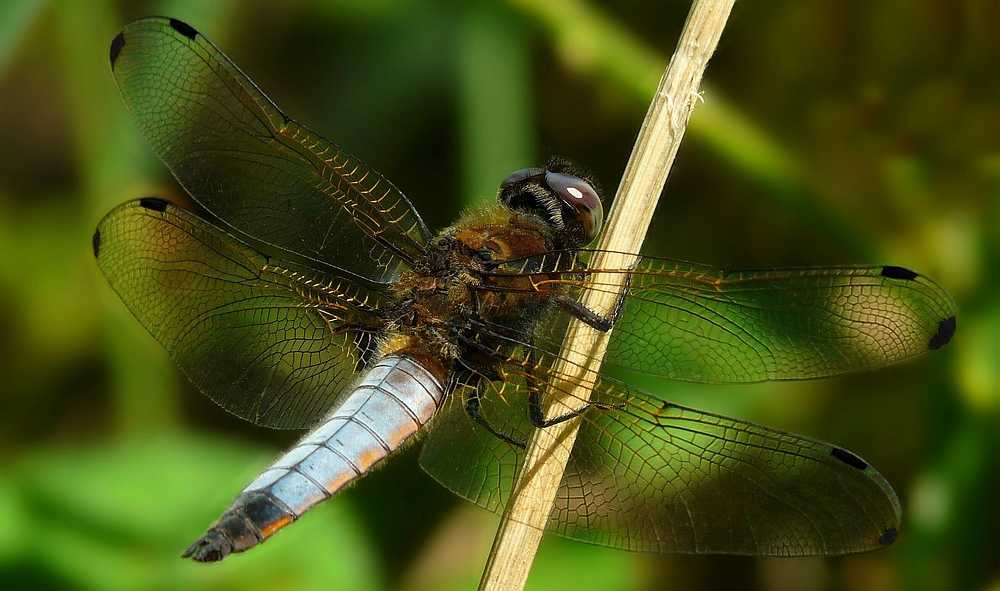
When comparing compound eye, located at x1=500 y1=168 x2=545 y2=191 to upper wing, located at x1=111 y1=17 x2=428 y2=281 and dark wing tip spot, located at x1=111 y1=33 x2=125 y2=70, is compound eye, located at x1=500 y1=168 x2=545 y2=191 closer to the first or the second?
upper wing, located at x1=111 y1=17 x2=428 y2=281

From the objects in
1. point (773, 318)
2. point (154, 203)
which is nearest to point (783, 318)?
point (773, 318)

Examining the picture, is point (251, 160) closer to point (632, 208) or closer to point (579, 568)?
point (632, 208)

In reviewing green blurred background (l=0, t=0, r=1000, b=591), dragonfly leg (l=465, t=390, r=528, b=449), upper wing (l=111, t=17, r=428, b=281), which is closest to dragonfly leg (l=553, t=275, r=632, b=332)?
dragonfly leg (l=465, t=390, r=528, b=449)

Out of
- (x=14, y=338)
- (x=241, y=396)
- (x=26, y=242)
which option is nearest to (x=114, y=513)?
(x=241, y=396)

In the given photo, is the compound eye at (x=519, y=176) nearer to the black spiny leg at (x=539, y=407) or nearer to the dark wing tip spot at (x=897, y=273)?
the black spiny leg at (x=539, y=407)

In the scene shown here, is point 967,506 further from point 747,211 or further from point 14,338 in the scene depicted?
point 14,338
